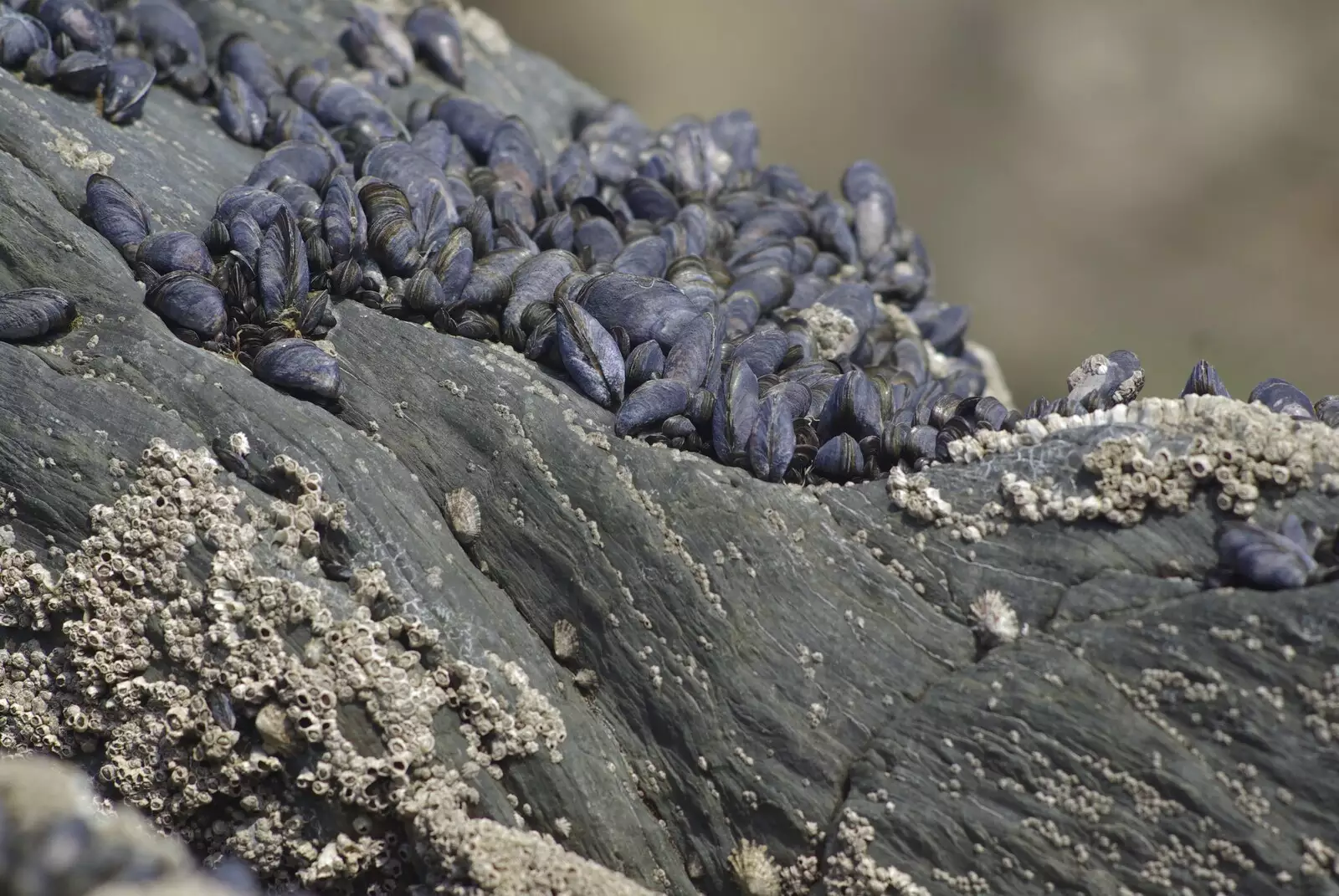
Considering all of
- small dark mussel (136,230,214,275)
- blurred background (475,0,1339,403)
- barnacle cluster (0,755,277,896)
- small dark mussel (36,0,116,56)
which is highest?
blurred background (475,0,1339,403)

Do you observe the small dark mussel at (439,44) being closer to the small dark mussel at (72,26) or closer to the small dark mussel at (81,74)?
the small dark mussel at (72,26)

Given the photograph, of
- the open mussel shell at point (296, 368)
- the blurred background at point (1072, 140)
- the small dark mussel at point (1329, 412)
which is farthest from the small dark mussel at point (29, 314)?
the blurred background at point (1072, 140)

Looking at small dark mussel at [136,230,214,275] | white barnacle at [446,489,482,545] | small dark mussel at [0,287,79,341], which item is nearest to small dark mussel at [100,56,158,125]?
small dark mussel at [136,230,214,275]

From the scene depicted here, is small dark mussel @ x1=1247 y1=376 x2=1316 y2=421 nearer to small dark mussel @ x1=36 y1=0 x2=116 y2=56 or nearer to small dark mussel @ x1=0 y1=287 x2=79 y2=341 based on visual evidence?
small dark mussel @ x1=0 y1=287 x2=79 y2=341

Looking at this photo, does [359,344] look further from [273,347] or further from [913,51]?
[913,51]

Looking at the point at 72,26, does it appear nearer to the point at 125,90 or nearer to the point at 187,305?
the point at 125,90

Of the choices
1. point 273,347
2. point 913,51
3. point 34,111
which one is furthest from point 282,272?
point 913,51
